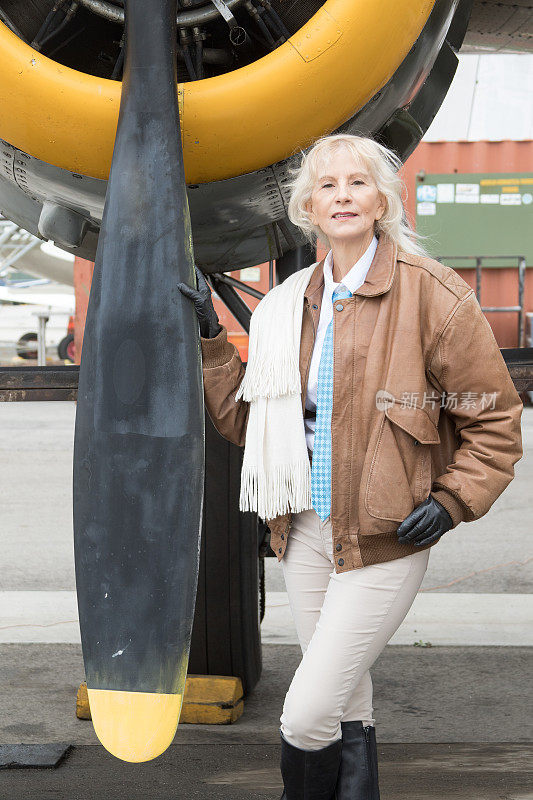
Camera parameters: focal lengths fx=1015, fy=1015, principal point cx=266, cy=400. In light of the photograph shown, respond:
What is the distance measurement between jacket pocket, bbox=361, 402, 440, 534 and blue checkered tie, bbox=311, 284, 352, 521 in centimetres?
10

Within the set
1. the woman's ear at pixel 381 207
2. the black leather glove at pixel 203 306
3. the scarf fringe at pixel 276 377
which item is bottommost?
the scarf fringe at pixel 276 377

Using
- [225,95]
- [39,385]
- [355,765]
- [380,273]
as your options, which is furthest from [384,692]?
[225,95]

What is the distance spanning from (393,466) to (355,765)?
2.10ft

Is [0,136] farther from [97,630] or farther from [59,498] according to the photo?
[59,498]

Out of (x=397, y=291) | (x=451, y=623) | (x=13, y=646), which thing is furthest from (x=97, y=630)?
A: (x=451, y=623)

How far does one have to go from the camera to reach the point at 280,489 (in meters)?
2.06

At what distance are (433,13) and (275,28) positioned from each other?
1.19 ft

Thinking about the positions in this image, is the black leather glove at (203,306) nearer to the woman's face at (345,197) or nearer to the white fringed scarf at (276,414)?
the white fringed scarf at (276,414)

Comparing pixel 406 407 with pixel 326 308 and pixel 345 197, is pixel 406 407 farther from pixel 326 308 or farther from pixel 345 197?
pixel 345 197

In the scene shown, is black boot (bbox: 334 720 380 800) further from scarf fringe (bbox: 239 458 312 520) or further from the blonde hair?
the blonde hair

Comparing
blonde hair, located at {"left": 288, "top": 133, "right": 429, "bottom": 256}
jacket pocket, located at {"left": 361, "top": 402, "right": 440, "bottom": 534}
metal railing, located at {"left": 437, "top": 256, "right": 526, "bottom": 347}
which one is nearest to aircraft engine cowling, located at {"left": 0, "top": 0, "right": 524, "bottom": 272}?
blonde hair, located at {"left": 288, "top": 133, "right": 429, "bottom": 256}

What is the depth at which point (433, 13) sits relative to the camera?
2297 mm

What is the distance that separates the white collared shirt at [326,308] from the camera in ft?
6.77

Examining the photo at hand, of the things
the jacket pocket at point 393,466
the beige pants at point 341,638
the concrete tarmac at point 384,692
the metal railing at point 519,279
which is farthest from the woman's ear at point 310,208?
the metal railing at point 519,279
